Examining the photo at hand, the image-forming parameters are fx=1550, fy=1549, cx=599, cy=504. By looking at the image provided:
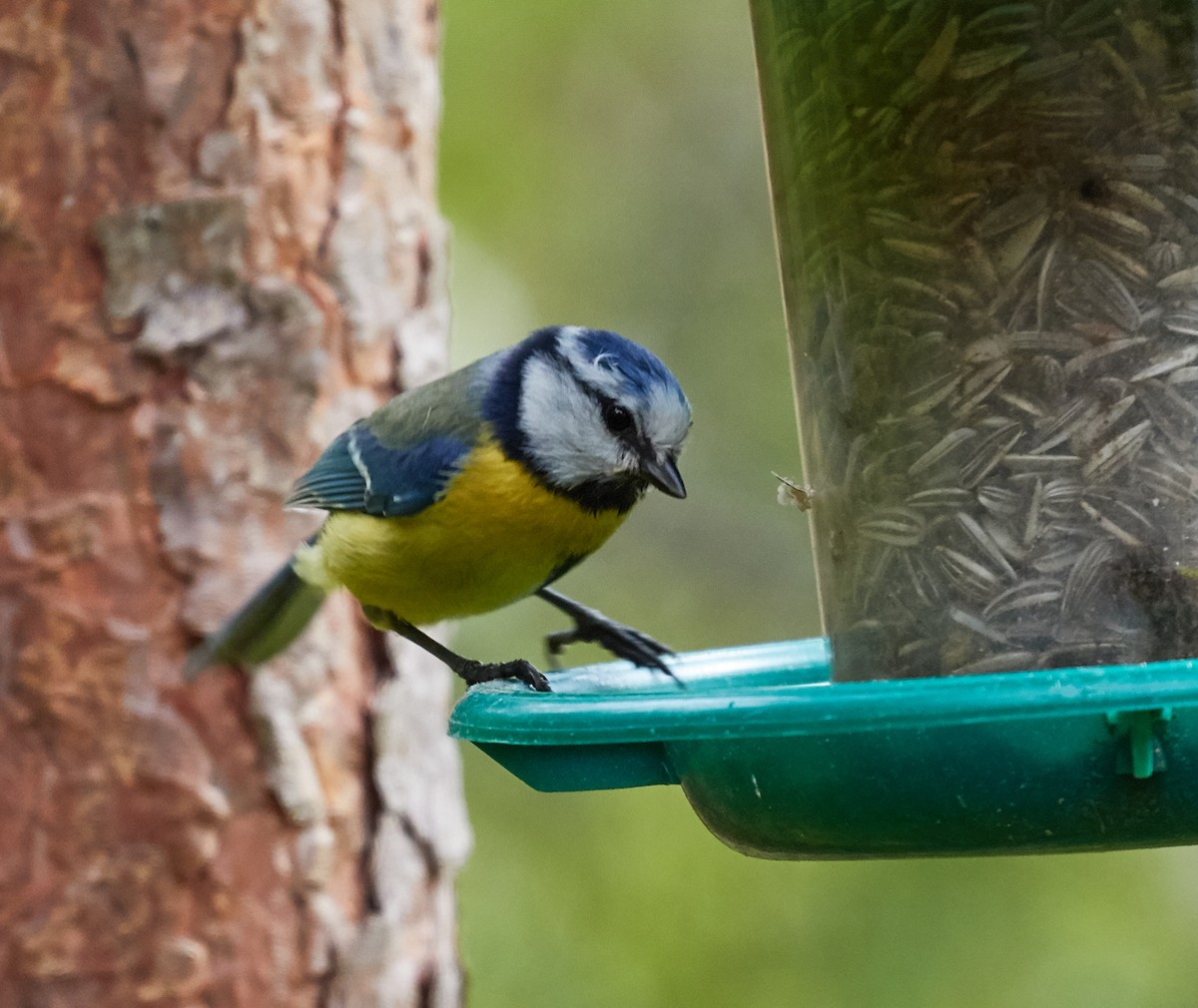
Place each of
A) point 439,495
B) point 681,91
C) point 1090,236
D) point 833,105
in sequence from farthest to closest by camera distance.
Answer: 1. point 681,91
2. point 439,495
3. point 833,105
4. point 1090,236

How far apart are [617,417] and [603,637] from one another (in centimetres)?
66

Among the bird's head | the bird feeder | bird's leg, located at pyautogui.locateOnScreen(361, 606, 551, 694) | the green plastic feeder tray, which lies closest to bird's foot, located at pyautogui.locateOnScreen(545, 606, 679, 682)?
bird's leg, located at pyautogui.locateOnScreen(361, 606, 551, 694)

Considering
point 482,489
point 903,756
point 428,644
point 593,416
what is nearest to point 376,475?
point 482,489

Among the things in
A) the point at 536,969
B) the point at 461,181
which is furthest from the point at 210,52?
the point at 536,969

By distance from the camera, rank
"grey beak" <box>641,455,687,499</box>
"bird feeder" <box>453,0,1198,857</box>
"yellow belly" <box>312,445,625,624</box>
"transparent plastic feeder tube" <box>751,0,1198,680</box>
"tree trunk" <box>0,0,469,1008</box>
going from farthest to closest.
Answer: "tree trunk" <box>0,0,469,1008</box>
"yellow belly" <box>312,445,625,624</box>
"grey beak" <box>641,455,687,499</box>
"transparent plastic feeder tube" <box>751,0,1198,680</box>
"bird feeder" <box>453,0,1198,857</box>

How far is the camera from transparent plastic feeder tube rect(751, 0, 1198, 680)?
2041mm

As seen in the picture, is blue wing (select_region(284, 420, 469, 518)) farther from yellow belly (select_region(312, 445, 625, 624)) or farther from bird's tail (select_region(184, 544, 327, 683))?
bird's tail (select_region(184, 544, 327, 683))

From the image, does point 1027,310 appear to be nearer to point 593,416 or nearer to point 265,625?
point 593,416

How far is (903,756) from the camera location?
1.74m

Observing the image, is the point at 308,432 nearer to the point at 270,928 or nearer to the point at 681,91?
the point at 270,928

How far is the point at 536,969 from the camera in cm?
481

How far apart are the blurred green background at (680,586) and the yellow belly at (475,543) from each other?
81.9 inches

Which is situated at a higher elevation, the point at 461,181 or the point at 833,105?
the point at 461,181

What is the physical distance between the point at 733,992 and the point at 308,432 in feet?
8.13
